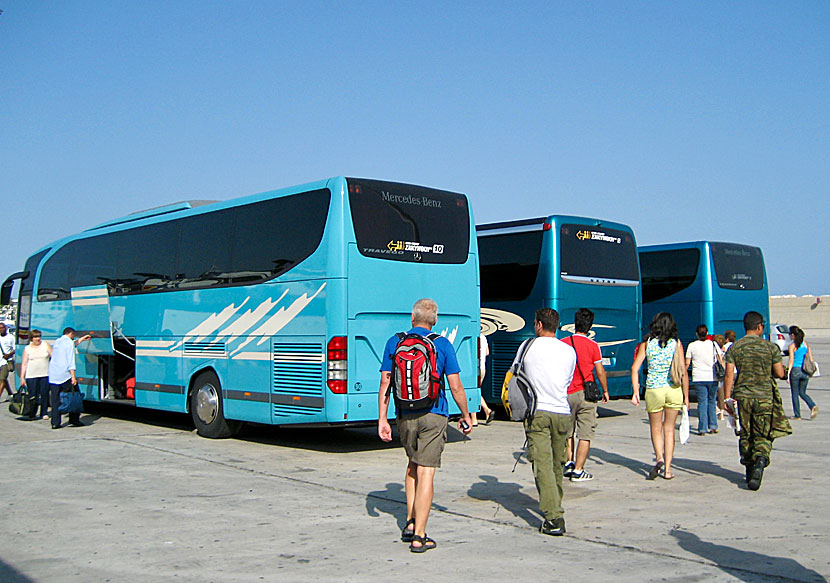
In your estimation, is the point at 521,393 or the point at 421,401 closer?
the point at 421,401

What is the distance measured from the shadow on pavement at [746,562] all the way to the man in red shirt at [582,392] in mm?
2735

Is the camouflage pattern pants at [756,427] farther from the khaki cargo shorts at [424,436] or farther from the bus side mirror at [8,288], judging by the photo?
the bus side mirror at [8,288]

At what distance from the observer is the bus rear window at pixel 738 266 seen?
1915 cm

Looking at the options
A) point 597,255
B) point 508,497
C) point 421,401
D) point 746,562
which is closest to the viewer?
point 746,562

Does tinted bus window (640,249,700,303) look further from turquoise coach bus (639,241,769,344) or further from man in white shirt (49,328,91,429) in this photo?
man in white shirt (49,328,91,429)

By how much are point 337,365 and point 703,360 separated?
249 inches

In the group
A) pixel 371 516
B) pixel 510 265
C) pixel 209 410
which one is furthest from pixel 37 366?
pixel 371 516

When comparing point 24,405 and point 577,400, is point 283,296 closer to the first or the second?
point 577,400

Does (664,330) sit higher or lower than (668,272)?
lower

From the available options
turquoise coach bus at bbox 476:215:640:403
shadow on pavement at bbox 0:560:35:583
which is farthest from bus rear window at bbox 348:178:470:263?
shadow on pavement at bbox 0:560:35:583

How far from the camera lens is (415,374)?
644 cm

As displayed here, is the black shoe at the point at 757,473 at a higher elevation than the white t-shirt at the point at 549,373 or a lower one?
lower

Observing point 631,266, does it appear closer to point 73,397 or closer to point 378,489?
point 378,489

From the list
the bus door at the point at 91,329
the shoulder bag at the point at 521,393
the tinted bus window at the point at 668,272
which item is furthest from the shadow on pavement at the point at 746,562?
the tinted bus window at the point at 668,272
